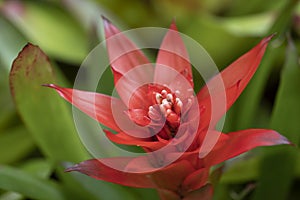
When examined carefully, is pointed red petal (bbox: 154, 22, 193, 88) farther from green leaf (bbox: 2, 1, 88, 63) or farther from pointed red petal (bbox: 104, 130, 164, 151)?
green leaf (bbox: 2, 1, 88, 63)

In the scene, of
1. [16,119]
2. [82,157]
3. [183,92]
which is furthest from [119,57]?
[16,119]

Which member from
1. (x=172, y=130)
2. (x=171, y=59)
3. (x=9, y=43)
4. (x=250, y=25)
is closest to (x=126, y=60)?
(x=171, y=59)

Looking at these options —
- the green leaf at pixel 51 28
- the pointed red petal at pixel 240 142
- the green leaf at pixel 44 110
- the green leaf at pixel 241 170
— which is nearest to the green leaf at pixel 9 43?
the green leaf at pixel 51 28

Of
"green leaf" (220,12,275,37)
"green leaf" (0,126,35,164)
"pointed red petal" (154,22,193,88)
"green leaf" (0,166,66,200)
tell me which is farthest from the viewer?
"green leaf" (220,12,275,37)

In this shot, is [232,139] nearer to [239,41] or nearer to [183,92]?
[183,92]

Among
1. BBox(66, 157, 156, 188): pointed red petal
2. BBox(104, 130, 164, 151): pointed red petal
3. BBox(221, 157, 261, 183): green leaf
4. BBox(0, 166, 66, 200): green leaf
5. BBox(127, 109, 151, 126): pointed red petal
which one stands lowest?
BBox(0, 166, 66, 200): green leaf

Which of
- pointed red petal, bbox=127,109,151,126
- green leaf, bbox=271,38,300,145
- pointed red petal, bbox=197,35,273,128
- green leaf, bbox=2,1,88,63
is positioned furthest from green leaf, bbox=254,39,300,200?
green leaf, bbox=2,1,88,63

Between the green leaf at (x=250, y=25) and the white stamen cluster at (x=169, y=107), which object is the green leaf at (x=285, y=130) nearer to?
the white stamen cluster at (x=169, y=107)
